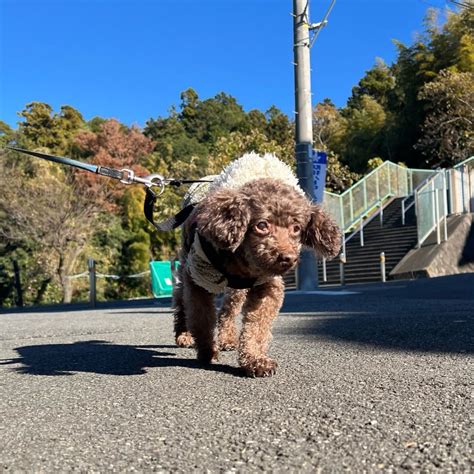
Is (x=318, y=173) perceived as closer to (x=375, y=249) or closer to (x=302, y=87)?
(x=302, y=87)

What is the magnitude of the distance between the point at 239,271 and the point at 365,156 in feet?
105

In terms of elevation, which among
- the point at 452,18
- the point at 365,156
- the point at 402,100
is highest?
the point at 452,18

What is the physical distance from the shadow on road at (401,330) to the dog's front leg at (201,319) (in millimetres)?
1115

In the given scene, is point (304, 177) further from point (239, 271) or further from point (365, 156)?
point (365, 156)

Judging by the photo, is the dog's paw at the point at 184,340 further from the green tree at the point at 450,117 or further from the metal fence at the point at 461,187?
the green tree at the point at 450,117

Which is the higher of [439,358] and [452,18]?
[452,18]

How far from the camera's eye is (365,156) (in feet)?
110

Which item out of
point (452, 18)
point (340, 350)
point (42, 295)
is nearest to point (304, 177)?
point (340, 350)

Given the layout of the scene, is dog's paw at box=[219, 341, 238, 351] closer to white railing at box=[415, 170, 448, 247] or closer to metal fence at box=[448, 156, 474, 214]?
white railing at box=[415, 170, 448, 247]

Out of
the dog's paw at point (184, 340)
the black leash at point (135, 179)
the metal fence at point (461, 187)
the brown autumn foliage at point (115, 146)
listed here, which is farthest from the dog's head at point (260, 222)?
the brown autumn foliage at point (115, 146)

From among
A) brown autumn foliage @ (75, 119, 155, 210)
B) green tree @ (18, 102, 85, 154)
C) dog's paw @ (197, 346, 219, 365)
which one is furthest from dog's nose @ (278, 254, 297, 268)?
green tree @ (18, 102, 85, 154)

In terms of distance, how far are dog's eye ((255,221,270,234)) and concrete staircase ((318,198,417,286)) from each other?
14.8 m

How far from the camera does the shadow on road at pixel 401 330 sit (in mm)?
3637

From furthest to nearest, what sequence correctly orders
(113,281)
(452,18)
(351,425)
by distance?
(452,18), (113,281), (351,425)
